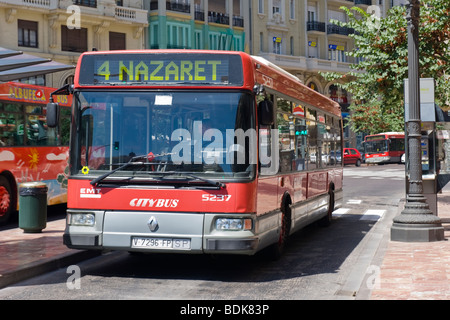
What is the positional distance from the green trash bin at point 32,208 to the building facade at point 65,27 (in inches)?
951

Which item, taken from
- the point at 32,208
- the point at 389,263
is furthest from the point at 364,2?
the point at 389,263

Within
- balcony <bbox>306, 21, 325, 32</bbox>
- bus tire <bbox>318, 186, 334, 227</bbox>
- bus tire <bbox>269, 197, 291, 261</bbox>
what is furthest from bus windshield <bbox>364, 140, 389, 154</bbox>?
bus tire <bbox>269, 197, 291, 261</bbox>

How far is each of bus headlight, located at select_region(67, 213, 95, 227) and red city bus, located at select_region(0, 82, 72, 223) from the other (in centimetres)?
660

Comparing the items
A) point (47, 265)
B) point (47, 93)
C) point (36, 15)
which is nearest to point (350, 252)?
point (47, 265)

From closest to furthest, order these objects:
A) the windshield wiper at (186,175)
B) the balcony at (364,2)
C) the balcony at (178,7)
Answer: the windshield wiper at (186,175) → the balcony at (178,7) → the balcony at (364,2)

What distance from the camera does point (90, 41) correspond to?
4066 centimetres

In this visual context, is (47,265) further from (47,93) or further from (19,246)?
(47,93)

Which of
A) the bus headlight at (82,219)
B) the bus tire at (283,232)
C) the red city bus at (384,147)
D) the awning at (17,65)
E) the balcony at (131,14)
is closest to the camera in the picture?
the bus headlight at (82,219)

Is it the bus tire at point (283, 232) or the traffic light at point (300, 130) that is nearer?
the bus tire at point (283, 232)

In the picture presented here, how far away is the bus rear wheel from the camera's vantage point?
15.0 m

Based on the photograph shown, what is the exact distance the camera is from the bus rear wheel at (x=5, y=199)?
49.1ft

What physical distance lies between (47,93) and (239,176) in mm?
9393

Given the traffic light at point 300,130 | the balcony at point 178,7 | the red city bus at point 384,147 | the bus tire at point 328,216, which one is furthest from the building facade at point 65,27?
the red city bus at point 384,147

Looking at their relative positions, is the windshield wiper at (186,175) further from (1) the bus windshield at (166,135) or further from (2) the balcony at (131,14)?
(2) the balcony at (131,14)
